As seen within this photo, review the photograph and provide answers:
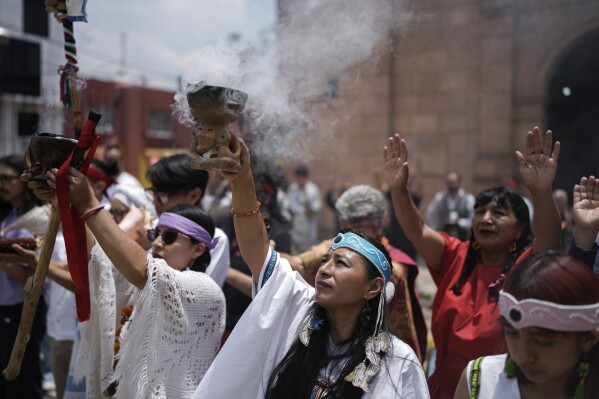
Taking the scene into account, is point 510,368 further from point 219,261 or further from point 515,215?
point 219,261

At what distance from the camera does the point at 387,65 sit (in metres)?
11.6

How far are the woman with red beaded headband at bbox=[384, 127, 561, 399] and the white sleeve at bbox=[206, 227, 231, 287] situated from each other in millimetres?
984

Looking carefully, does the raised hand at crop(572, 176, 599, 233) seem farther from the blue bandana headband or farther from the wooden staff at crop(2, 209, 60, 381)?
the wooden staff at crop(2, 209, 60, 381)

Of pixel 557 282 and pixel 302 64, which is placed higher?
pixel 302 64

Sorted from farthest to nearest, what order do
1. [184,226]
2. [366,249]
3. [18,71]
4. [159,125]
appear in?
1. [159,125]
2. [18,71]
3. [184,226]
4. [366,249]

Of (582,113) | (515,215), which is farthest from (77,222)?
(582,113)

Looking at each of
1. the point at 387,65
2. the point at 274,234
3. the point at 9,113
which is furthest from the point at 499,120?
the point at 9,113

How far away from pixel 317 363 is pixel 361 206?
5.38 feet

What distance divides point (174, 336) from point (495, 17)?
6.40m

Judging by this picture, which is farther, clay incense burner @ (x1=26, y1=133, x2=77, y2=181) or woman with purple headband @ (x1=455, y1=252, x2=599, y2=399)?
clay incense burner @ (x1=26, y1=133, x2=77, y2=181)

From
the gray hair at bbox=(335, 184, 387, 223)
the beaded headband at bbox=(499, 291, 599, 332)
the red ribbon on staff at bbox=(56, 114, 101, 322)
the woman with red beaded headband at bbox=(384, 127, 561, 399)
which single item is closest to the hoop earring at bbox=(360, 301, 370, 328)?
the beaded headband at bbox=(499, 291, 599, 332)

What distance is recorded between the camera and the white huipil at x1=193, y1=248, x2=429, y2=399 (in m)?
2.13

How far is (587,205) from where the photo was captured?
97.9 inches

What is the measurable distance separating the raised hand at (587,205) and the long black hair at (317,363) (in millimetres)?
902
